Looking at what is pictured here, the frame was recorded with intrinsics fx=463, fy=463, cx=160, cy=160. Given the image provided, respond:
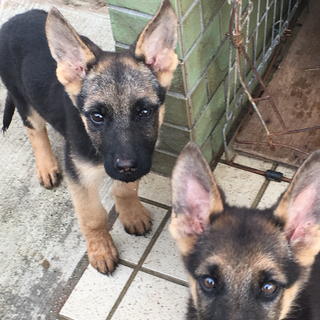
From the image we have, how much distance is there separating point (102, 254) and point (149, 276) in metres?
0.38

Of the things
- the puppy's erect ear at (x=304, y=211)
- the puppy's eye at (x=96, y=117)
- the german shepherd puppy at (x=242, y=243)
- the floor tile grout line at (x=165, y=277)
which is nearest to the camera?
the puppy's erect ear at (x=304, y=211)

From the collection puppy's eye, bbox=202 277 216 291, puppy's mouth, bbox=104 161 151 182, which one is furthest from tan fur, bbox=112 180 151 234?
puppy's eye, bbox=202 277 216 291

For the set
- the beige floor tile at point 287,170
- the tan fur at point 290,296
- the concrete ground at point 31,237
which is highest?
the tan fur at point 290,296

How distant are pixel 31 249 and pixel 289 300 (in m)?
2.11

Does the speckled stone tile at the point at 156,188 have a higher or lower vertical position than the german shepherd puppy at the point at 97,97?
lower

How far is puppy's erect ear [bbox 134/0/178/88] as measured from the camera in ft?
8.66

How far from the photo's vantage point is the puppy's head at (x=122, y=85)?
8.70ft

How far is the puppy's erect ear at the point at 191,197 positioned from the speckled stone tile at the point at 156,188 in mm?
1443

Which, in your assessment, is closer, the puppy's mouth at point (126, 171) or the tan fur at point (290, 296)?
the tan fur at point (290, 296)

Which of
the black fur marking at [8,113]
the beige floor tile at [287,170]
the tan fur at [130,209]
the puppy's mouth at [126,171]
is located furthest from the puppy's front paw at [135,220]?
the black fur marking at [8,113]

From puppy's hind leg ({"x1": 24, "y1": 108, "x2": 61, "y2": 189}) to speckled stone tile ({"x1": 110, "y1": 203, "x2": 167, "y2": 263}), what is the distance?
73 centimetres

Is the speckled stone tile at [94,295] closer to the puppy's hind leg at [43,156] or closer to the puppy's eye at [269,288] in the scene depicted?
the puppy's hind leg at [43,156]

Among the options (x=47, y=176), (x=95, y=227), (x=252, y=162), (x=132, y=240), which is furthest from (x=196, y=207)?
(x=47, y=176)

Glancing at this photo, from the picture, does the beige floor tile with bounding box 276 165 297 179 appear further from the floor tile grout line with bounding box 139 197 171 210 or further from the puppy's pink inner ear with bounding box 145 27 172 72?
the puppy's pink inner ear with bounding box 145 27 172 72
